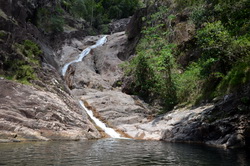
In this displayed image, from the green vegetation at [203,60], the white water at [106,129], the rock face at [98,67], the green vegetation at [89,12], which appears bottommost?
the white water at [106,129]

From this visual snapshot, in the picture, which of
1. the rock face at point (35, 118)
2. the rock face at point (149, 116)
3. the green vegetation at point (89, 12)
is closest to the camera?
the rock face at point (149, 116)

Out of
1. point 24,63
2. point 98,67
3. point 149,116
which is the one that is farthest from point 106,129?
point 98,67

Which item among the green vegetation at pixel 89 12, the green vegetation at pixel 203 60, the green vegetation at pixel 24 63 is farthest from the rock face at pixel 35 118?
the green vegetation at pixel 89 12

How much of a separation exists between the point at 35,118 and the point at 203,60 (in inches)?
559

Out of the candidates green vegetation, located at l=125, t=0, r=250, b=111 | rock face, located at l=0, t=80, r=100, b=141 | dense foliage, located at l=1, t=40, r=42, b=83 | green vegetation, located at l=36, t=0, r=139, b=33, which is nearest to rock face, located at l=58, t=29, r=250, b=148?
green vegetation, located at l=125, t=0, r=250, b=111

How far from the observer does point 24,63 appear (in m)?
19.8

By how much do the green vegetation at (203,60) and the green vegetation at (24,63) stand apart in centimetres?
1270

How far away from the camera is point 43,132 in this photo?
47.0ft

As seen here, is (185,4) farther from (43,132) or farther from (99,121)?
(43,132)

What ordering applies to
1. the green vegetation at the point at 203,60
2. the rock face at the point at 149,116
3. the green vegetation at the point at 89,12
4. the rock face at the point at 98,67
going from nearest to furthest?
the green vegetation at the point at 203,60 < the rock face at the point at 149,116 < the rock face at the point at 98,67 < the green vegetation at the point at 89,12

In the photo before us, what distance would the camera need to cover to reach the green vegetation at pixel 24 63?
18.4 m

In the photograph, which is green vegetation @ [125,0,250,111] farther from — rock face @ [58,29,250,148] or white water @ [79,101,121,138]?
white water @ [79,101,121,138]

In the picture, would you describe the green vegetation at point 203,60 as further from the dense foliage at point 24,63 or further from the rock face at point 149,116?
the dense foliage at point 24,63

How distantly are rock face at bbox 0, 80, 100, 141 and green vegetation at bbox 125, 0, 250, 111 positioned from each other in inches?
409
